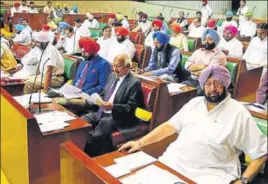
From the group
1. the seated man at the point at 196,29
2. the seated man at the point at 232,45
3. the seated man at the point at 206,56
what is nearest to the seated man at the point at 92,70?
the seated man at the point at 206,56

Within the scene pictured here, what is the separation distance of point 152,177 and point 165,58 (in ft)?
8.69

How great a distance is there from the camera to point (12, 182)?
99.6 inches

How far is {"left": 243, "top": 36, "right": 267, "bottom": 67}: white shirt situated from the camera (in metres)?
4.74

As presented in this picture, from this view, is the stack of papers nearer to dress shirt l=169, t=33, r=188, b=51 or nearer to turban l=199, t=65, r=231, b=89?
turban l=199, t=65, r=231, b=89

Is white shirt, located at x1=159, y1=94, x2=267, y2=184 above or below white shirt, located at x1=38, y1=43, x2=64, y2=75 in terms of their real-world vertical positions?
below

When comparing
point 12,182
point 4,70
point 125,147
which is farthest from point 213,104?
A: point 4,70

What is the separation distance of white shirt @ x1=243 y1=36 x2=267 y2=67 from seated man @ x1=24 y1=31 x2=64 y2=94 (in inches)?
102

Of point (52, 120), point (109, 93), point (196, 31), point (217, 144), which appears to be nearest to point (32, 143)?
point (52, 120)

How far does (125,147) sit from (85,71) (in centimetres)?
156

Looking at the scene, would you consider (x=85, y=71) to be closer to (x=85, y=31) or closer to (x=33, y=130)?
(x=33, y=130)

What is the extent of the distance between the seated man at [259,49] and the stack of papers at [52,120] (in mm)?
3084

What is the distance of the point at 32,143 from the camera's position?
212 centimetres

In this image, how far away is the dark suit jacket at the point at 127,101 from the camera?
269 cm

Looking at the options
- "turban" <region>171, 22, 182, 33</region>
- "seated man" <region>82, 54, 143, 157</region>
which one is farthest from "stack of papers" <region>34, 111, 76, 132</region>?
"turban" <region>171, 22, 182, 33</region>
